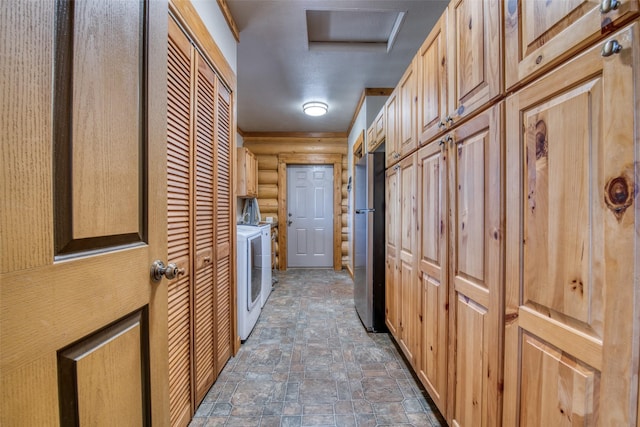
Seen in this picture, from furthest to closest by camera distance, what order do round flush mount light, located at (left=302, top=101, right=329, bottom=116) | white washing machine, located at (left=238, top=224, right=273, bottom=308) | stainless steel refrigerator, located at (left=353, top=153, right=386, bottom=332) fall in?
round flush mount light, located at (left=302, top=101, right=329, bottom=116), white washing machine, located at (left=238, top=224, right=273, bottom=308), stainless steel refrigerator, located at (left=353, top=153, right=386, bottom=332)

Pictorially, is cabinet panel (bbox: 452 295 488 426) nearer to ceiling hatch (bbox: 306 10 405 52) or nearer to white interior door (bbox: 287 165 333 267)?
ceiling hatch (bbox: 306 10 405 52)

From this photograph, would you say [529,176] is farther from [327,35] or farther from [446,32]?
[327,35]

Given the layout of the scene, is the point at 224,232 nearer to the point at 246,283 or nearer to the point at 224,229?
the point at 224,229

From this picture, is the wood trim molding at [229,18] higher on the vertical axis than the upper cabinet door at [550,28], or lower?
higher

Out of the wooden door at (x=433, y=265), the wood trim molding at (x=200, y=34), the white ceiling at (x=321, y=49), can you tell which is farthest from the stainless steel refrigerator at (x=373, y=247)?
the wood trim molding at (x=200, y=34)

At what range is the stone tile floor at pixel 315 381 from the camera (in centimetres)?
152

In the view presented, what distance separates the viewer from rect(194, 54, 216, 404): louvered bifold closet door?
5.08 ft

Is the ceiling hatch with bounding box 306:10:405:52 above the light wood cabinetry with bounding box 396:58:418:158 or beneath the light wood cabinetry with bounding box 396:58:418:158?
above

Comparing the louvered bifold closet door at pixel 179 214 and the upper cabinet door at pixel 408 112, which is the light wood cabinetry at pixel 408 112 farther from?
the louvered bifold closet door at pixel 179 214

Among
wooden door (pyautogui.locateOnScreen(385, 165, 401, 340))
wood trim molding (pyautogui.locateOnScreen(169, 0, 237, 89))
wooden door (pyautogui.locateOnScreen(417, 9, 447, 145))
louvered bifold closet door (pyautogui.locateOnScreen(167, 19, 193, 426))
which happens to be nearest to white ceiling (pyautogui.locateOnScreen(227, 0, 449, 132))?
wood trim molding (pyautogui.locateOnScreen(169, 0, 237, 89))

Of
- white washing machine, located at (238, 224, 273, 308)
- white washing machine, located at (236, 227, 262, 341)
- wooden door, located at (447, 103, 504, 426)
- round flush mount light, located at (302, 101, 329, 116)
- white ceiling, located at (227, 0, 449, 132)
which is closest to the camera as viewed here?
wooden door, located at (447, 103, 504, 426)

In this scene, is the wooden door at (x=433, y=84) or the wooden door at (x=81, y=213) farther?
the wooden door at (x=433, y=84)

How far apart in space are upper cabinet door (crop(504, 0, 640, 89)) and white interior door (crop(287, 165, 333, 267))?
177 inches

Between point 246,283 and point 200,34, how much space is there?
1.83 metres
